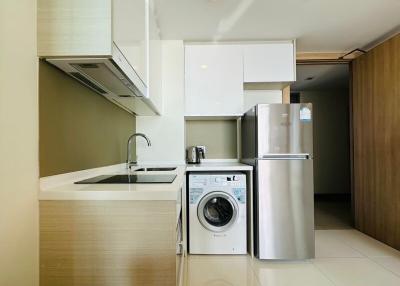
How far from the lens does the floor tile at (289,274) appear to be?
2.03 meters

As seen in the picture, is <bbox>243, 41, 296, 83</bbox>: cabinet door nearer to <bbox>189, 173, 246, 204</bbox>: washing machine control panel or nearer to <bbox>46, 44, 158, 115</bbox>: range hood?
<bbox>189, 173, 246, 204</bbox>: washing machine control panel

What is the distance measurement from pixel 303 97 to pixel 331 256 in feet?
12.3

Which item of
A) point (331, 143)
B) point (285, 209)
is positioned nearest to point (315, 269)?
point (285, 209)

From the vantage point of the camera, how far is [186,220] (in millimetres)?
2562

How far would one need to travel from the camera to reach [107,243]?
3.78ft

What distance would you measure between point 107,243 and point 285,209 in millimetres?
1739

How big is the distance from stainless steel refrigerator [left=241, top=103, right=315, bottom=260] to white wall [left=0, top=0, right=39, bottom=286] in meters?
1.80

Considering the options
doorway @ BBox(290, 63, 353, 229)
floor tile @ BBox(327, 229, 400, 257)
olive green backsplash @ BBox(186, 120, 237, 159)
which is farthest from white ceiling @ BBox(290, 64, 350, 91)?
floor tile @ BBox(327, 229, 400, 257)

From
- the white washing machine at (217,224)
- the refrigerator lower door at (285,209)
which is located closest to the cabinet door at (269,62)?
the refrigerator lower door at (285,209)

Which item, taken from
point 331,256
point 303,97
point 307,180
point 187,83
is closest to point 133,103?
point 187,83

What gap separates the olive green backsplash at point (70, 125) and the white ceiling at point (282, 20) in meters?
1.11

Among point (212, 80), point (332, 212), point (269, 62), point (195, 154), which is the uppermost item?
point (269, 62)

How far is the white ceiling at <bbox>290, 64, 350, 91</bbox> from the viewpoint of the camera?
12.9 feet

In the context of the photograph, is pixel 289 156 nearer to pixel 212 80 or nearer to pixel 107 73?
pixel 212 80
